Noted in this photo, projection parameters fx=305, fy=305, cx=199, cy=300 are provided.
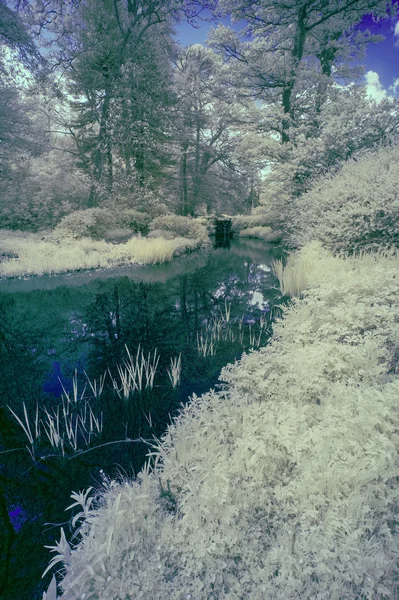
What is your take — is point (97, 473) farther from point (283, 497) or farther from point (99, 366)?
point (99, 366)

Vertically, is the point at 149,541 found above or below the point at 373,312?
below

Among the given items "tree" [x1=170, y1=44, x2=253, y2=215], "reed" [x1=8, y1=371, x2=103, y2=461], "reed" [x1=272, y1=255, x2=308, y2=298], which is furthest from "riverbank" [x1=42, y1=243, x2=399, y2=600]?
"tree" [x1=170, y1=44, x2=253, y2=215]

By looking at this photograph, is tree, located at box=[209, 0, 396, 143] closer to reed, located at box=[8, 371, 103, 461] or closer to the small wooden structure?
the small wooden structure

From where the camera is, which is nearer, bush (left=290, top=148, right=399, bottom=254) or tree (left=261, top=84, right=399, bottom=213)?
bush (left=290, top=148, right=399, bottom=254)

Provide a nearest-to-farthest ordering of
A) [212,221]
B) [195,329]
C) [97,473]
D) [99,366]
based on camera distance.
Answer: [97,473]
[99,366]
[195,329]
[212,221]

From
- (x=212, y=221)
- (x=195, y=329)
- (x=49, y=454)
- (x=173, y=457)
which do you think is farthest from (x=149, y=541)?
(x=212, y=221)

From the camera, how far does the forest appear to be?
1884mm

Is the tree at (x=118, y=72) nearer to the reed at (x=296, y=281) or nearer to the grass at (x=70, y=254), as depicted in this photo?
the grass at (x=70, y=254)

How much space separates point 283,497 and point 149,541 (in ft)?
3.07

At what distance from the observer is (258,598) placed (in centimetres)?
164

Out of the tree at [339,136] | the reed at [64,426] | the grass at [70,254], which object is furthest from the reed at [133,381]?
the tree at [339,136]

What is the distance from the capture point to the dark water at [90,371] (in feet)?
8.55

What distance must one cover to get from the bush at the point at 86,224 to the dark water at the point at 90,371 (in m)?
5.07

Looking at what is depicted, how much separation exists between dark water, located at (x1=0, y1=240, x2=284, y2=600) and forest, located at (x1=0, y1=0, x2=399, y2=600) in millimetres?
30
